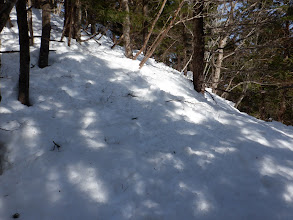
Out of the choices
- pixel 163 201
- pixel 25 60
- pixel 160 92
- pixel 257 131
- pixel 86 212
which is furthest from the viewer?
pixel 160 92

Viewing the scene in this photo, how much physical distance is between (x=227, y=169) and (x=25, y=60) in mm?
4352

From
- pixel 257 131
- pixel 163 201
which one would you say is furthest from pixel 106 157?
pixel 257 131

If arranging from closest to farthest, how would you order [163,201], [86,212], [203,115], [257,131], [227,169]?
[86,212]
[163,201]
[227,169]
[257,131]
[203,115]

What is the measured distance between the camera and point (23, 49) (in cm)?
347

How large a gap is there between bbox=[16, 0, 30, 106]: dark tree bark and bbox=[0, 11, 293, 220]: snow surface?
236mm

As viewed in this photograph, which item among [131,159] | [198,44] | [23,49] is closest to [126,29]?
[198,44]

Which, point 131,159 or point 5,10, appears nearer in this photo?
point 5,10

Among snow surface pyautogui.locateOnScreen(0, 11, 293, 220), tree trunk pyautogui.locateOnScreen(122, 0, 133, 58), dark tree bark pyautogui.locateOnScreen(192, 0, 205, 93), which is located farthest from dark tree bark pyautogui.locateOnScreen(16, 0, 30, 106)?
tree trunk pyautogui.locateOnScreen(122, 0, 133, 58)

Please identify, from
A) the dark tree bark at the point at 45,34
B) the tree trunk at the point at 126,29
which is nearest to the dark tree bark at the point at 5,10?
the dark tree bark at the point at 45,34

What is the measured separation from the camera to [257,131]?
407cm

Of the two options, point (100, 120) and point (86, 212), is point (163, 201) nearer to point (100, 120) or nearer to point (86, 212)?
point (86, 212)

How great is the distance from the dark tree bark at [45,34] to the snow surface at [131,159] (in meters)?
0.78

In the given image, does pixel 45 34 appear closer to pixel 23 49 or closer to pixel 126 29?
pixel 23 49

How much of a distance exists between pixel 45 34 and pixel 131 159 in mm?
4661
